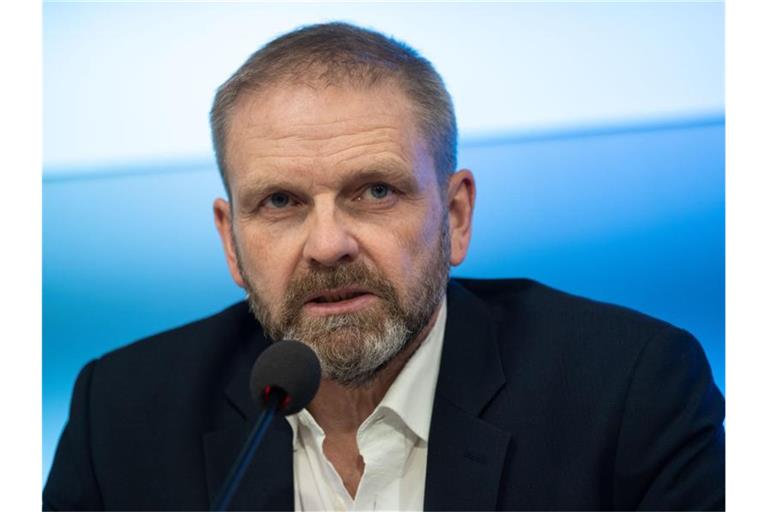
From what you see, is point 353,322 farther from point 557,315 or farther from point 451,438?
point 557,315

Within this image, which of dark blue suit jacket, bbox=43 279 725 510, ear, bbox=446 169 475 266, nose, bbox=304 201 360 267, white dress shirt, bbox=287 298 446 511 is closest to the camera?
nose, bbox=304 201 360 267

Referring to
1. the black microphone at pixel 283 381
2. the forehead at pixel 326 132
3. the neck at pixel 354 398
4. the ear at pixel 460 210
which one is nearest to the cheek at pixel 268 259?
the forehead at pixel 326 132

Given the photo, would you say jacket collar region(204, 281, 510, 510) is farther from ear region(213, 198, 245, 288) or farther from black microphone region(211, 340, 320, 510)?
black microphone region(211, 340, 320, 510)

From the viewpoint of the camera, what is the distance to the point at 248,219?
2248mm

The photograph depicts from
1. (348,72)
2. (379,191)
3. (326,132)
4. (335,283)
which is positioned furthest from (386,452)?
(348,72)

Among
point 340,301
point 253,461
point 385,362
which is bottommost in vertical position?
point 253,461

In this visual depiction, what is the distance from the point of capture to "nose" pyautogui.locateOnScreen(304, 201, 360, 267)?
6.68 ft

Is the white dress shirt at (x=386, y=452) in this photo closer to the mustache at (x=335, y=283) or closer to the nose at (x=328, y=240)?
the mustache at (x=335, y=283)

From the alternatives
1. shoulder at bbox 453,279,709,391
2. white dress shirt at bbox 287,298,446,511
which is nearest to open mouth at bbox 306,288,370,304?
white dress shirt at bbox 287,298,446,511

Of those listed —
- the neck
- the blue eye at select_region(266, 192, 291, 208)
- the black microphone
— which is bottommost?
the neck

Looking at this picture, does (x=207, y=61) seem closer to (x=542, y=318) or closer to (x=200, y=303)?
(x=200, y=303)

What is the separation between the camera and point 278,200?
7.20 feet

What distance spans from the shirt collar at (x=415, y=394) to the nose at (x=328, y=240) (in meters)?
0.40

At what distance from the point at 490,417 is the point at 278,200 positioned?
677mm
